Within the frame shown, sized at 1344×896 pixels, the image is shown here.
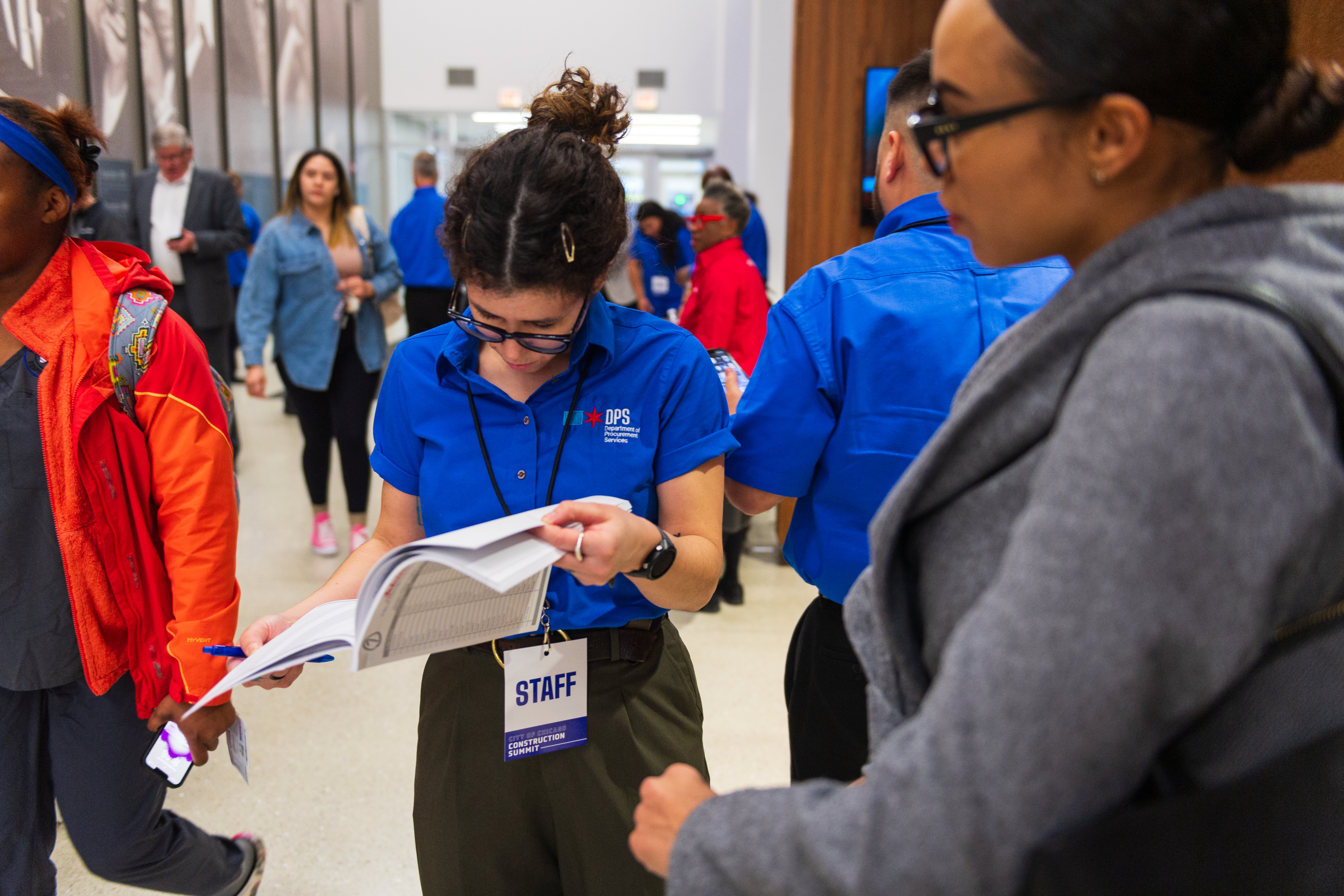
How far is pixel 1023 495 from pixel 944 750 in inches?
7.2

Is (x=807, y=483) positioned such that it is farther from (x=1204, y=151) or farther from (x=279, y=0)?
(x=279, y=0)

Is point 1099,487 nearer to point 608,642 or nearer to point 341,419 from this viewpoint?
point 608,642

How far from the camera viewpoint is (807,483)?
1495mm

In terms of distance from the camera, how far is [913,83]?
1.49 metres

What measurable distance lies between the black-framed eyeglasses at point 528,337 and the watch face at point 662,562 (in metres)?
0.32

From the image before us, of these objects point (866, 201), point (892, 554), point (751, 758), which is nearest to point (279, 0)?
point (866, 201)

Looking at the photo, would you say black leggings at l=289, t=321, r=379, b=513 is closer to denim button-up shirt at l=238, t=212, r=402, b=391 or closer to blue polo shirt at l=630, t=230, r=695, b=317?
denim button-up shirt at l=238, t=212, r=402, b=391

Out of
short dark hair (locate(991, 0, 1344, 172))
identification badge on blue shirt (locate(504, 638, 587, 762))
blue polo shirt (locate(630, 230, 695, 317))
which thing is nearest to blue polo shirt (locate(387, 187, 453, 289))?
blue polo shirt (locate(630, 230, 695, 317))

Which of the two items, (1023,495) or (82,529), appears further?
(82,529)

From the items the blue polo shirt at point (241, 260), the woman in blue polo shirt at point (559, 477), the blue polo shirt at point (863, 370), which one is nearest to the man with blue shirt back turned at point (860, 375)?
the blue polo shirt at point (863, 370)

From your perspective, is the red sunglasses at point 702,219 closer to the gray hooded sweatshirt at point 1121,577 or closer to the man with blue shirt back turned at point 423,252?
the man with blue shirt back turned at point 423,252

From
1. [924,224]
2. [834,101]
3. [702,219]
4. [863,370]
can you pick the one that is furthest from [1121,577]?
[834,101]

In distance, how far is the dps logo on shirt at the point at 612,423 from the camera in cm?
128

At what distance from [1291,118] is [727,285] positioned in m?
3.61
